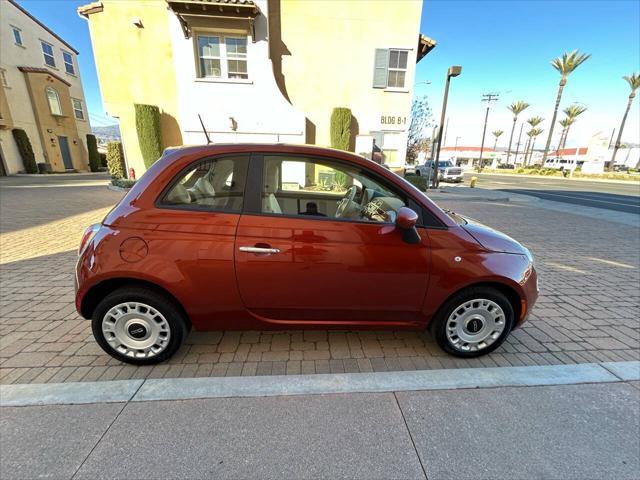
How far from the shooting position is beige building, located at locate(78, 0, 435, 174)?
36.2 feet

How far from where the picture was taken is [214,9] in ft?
33.8

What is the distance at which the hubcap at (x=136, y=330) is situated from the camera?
226cm

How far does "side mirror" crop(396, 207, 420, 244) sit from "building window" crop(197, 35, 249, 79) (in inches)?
461

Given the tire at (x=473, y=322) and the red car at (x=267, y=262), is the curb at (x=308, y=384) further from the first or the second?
the red car at (x=267, y=262)

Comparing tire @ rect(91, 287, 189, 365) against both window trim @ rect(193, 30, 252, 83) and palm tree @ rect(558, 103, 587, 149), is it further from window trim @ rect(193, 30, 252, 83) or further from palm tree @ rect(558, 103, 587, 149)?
palm tree @ rect(558, 103, 587, 149)

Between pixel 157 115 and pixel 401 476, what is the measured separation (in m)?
13.9

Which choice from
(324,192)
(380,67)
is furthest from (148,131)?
(324,192)

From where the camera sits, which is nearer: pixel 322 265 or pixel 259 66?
pixel 322 265

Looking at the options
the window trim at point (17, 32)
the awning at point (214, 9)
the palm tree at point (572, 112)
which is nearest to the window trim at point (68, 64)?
the window trim at point (17, 32)

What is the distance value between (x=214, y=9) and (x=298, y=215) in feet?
39.2

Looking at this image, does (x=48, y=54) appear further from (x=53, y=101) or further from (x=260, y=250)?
(x=260, y=250)

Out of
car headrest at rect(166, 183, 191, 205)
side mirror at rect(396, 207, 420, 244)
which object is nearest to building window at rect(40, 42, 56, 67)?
car headrest at rect(166, 183, 191, 205)

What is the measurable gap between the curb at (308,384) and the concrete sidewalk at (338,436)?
5 centimetres

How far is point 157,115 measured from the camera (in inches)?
463
